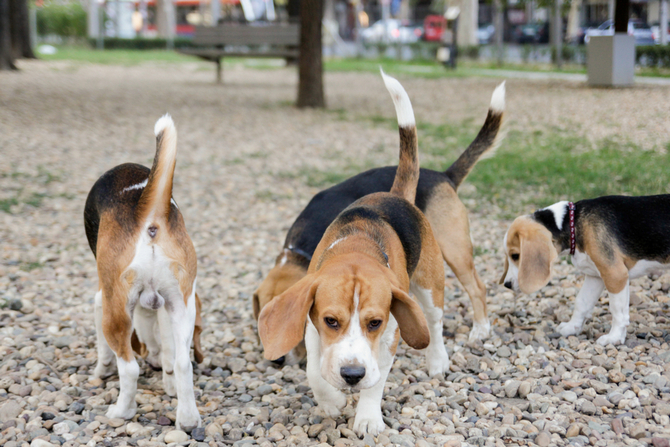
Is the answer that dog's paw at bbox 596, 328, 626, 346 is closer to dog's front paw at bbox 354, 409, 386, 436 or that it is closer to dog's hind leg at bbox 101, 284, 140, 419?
dog's front paw at bbox 354, 409, 386, 436

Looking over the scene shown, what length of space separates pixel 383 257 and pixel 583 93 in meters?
13.3

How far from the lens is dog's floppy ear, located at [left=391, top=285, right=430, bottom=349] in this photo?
2973 millimetres

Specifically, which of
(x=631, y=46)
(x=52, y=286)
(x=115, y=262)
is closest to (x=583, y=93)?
(x=631, y=46)

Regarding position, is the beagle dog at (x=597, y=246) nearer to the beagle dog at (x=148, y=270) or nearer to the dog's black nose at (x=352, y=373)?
the dog's black nose at (x=352, y=373)

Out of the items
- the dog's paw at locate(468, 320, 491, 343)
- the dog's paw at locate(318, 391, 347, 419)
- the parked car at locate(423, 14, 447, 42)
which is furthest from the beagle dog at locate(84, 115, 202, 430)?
the parked car at locate(423, 14, 447, 42)

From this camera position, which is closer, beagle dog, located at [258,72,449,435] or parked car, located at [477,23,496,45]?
beagle dog, located at [258,72,449,435]

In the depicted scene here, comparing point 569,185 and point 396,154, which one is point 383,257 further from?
point 396,154

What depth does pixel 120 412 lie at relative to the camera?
331 cm

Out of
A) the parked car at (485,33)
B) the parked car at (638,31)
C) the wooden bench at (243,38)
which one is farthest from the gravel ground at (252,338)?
the parked car at (485,33)

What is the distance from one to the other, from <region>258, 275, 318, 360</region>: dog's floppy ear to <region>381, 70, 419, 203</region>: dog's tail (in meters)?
1.26

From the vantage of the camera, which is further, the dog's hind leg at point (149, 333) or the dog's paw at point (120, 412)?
the dog's hind leg at point (149, 333)

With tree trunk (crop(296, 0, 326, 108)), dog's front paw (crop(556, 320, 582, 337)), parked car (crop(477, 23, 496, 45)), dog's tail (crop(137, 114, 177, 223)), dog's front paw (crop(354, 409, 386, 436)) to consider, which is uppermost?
parked car (crop(477, 23, 496, 45))

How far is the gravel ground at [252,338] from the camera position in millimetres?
3230

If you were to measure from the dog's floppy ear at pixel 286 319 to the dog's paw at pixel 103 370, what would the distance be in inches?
52.6
